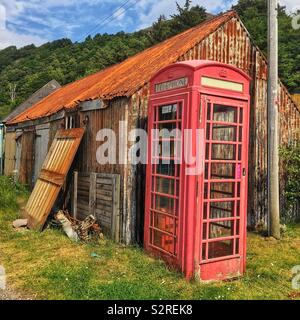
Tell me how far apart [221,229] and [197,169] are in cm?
139

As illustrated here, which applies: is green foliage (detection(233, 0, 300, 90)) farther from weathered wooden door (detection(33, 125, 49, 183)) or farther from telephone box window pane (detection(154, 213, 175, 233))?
telephone box window pane (detection(154, 213, 175, 233))

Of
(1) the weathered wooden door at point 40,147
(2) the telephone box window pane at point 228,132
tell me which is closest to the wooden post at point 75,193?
(1) the weathered wooden door at point 40,147

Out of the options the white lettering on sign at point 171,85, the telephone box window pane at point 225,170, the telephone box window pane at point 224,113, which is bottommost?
the telephone box window pane at point 225,170

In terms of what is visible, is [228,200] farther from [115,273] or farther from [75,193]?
[75,193]

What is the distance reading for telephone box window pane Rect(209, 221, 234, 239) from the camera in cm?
673

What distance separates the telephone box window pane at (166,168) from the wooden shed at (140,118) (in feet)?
4.27

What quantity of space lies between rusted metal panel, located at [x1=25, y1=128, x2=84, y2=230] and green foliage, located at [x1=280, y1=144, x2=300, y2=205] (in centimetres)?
586

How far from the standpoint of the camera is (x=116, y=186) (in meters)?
8.55

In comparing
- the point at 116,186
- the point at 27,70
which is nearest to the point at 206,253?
the point at 116,186

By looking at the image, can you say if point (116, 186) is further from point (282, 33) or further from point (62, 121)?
point (282, 33)

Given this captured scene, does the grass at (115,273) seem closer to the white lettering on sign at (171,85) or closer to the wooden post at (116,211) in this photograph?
the wooden post at (116,211)

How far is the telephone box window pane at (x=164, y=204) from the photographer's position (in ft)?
22.4

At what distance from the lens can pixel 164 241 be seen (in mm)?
7086
